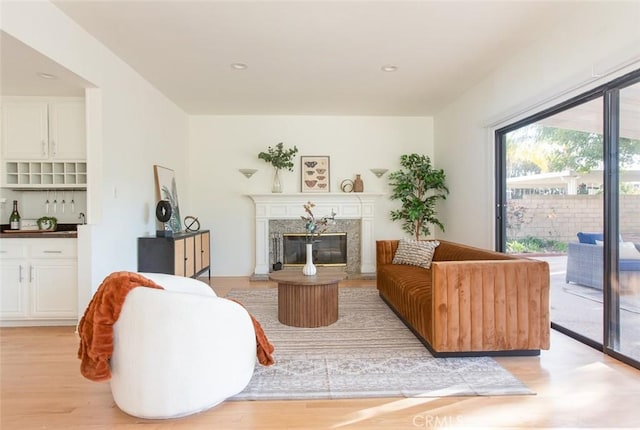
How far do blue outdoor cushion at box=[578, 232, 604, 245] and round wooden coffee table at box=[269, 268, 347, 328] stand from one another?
2208mm

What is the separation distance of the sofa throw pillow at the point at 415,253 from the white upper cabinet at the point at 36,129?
397 cm

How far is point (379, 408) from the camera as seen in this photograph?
2.00m

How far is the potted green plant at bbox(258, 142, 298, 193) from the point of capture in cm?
571

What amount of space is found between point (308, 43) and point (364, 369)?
294cm

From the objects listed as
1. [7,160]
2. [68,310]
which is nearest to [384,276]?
[68,310]

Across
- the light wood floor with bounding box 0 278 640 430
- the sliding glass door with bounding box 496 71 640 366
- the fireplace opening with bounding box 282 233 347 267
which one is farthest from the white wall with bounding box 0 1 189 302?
the sliding glass door with bounding box 496 71 640 366

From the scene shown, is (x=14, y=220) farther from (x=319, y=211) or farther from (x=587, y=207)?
(x=587, y=207)

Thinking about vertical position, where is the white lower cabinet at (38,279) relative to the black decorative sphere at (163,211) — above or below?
below

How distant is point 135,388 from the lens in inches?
72.1

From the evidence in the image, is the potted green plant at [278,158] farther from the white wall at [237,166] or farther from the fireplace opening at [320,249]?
the fireplace opening at [320,249]

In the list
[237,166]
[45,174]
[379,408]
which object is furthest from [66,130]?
[379,408]

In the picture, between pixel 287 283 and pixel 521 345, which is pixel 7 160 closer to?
pixel 287 283

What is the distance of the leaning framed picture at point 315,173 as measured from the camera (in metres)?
5.92

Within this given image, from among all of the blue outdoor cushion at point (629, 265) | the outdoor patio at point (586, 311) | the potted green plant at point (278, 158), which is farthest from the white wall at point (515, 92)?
the potted green plant at point (278, 158)
